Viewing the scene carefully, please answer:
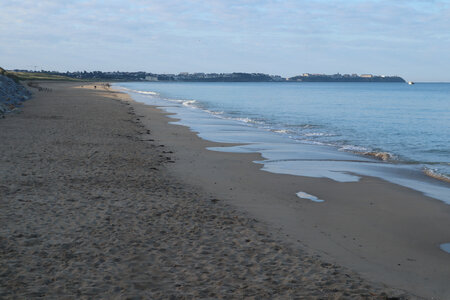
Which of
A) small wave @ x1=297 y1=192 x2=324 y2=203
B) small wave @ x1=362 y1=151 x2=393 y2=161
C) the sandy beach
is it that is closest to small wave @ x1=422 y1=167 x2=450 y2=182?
small wave @ x1=362 y1=151 x2=393 y2=161

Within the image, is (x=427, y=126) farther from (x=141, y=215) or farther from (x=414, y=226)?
(x=141, y=215)

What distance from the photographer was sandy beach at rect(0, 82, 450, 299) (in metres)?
5.28

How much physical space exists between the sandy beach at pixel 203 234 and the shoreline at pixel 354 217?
31mm

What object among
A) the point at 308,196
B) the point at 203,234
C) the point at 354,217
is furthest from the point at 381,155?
the point at 203,234

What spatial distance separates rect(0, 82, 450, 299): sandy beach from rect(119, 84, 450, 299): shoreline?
31mm

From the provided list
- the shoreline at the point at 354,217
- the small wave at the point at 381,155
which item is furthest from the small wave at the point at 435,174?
the shoreline at the point at 354,217

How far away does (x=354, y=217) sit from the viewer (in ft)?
28.3

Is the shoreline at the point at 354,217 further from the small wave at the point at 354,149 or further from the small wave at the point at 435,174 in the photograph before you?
the small wave at the point at 354,149

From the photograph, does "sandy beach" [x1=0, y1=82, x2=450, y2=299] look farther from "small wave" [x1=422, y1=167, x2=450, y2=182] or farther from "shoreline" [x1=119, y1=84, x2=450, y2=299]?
"small wave" [x1=422, y1=167, x2=450, y2=182]

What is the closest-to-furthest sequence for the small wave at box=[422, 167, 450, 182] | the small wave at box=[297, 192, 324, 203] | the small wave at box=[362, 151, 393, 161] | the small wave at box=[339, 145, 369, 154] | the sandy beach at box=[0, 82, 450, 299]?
the sandy beach at box=[0, 82, 450, 299] → the small wave at box=[297, 192, 324, 203] → the small wave at box=[422, 167, 450, 182] → the small wave at box=[362, 151, 393, 161] → the small wave at box=[339, 145, 369, 154]

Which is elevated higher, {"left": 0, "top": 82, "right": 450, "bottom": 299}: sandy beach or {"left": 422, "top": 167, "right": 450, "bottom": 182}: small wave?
{"left": 0, "top": 82, "right": 450, "bottom": 299}: sandy beach

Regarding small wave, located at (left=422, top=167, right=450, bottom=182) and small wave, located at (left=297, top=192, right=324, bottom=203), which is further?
small wave, located at (left=422, top=167, right=450, bottom=182)

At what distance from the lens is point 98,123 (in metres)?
22.4

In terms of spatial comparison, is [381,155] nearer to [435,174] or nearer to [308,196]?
[435,174]
